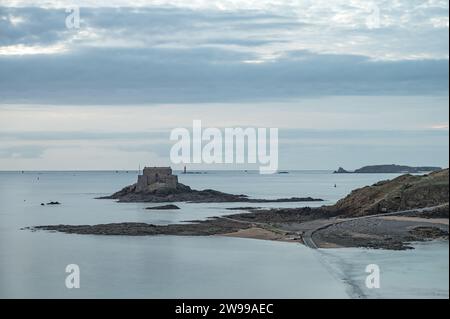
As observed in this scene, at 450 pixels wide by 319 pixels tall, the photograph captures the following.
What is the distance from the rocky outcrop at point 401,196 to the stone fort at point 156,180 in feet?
117

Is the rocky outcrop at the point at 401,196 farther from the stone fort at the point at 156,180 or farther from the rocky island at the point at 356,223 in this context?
the stone fort at the point at 156,180

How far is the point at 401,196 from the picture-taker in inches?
2000

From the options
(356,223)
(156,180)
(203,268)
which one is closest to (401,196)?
(356,223)

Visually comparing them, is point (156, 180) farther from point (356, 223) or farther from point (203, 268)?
point (203, 268)

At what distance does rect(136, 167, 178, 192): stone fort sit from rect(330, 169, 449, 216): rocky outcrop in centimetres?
3564

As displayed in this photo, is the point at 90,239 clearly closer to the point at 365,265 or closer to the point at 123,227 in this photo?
the point at 123,227

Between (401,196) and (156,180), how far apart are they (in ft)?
147

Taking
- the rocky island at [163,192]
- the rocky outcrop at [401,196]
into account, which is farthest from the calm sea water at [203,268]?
the rocky island at [163,192]

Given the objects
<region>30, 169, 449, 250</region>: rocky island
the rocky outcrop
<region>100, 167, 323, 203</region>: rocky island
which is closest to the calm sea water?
<region>30, 169, 449, 250</region>: rocky island

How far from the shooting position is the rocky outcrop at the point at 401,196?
48969 mm

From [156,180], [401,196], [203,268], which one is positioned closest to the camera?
[203,268]

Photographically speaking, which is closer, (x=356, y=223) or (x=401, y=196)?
(x=356, y=223)

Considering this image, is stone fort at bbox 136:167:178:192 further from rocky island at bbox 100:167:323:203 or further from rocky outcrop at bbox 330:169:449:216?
rocky outcrop at bbox 330:169:449:216

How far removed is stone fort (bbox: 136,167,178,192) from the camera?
3467 inches
